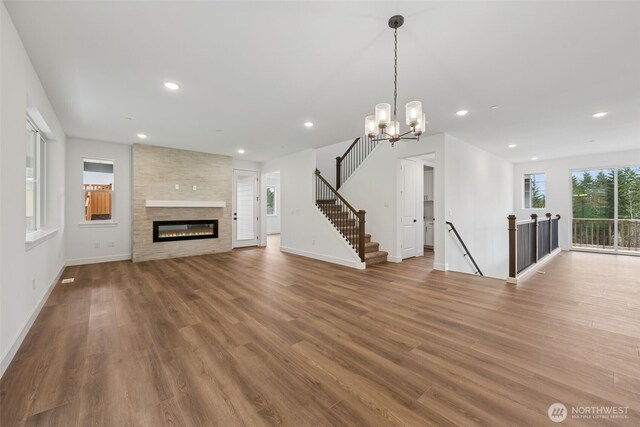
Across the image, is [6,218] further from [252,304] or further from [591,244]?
[591,244]

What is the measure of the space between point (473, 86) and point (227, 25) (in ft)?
9.55

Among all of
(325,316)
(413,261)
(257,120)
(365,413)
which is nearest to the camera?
(365,413)

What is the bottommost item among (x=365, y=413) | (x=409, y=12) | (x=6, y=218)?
(x=365, y=413)

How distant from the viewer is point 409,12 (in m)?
2.03

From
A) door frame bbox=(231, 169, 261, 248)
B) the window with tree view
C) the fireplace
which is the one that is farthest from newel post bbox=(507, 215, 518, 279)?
the fireplace

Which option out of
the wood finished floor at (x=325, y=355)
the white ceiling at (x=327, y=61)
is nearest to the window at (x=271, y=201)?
the white ceiling at (x=327, y=61)

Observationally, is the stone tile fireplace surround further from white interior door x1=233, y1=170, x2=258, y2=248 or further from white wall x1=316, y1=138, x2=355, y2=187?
white wall x1=316, y1=138, x2=355, y2=187

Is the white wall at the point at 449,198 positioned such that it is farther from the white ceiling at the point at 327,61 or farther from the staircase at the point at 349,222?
the white ceiling at the point at 327,61

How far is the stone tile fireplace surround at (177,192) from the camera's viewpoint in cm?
618

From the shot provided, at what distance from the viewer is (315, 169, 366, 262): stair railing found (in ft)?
19.1

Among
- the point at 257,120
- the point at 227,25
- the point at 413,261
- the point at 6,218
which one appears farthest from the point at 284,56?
the point at 413,261

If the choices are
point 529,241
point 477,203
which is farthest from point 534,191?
point 529,241

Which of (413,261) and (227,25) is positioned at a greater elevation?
(227,25)

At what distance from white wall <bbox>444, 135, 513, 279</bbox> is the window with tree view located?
5.64ft
